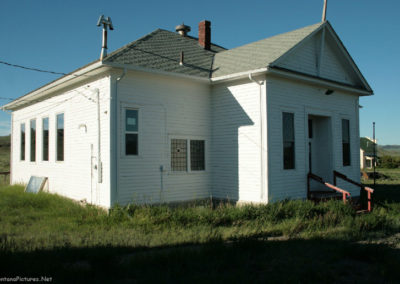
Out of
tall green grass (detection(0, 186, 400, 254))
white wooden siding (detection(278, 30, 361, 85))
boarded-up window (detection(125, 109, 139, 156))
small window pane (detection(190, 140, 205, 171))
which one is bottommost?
tall green grass (detection(0, 186, 400, 254))

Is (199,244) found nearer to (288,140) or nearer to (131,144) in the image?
(131,144)

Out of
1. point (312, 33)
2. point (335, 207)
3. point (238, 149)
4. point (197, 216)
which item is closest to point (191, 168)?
point (238, 149)

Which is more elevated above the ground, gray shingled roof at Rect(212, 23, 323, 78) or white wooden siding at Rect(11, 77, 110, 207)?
gray shingled roof at Rect(212, 23, 323, 78)

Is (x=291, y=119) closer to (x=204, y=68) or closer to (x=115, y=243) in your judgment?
(x=204, y=68)

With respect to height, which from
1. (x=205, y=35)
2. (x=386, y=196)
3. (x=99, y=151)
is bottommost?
(x=386, y=196)

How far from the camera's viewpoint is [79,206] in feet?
36.4

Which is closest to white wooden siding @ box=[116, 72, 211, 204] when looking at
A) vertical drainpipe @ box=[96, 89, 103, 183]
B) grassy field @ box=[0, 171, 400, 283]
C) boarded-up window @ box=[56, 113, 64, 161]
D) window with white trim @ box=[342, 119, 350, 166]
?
vertical drainpipe @ box=[96, 89, 103, 183]

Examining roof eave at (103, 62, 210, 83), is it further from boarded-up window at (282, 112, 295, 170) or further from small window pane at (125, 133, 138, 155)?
boarded-up window at (282, 112, 295, 170)

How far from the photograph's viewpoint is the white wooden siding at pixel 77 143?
1081 cm

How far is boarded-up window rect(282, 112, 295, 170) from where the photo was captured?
1222cm

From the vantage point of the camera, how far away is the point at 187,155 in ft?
40.4

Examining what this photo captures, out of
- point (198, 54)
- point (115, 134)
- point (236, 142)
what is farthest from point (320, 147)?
point (115, 134)

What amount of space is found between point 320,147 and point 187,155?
5478 mm

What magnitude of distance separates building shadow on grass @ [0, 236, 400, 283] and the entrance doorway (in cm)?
698
